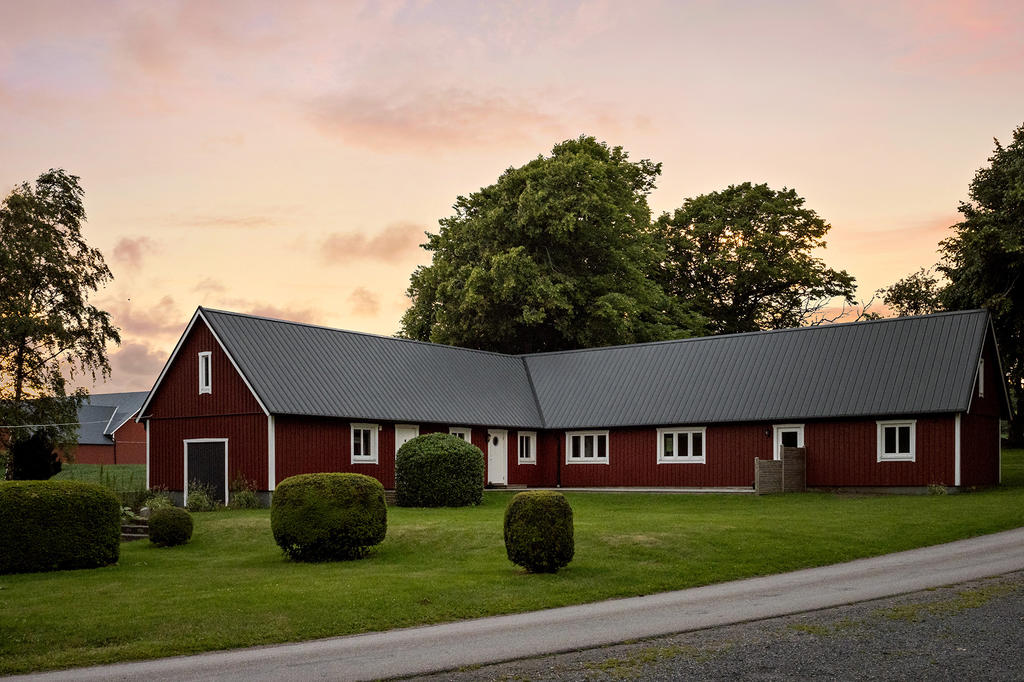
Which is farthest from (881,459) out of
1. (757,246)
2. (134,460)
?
(134,460)

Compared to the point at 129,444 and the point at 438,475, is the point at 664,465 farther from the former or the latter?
the point at 129,444

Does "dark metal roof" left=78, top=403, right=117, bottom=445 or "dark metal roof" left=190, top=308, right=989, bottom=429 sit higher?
"dark metal roof" left=190, top=308, right=989, bottom=429

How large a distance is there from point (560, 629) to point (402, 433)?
86.7ft

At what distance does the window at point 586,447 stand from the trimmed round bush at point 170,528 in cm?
2200

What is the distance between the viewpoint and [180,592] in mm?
19031

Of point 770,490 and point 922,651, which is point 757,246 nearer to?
point 770,490

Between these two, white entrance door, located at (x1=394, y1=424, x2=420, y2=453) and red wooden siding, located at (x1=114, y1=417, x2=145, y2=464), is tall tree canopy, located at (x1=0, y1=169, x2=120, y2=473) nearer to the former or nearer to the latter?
white entrance door, located at (x1=394, y1=424, x2=420, y2=453)

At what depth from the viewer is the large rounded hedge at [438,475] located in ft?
114

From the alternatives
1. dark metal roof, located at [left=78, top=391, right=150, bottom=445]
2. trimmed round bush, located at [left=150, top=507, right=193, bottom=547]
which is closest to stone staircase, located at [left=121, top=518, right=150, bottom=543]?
trimmed round bush, located at [left=150, top=507, right=193, bottom=547]

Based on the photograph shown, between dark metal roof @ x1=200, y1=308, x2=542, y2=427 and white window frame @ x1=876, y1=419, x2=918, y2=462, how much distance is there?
1484 cm

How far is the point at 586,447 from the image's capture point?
46094mm

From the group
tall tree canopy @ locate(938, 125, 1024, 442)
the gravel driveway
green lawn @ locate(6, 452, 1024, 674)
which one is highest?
tall tree canopy @ locate(938, 125, 1024, 442)

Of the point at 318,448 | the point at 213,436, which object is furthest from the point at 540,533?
the point at 213,436

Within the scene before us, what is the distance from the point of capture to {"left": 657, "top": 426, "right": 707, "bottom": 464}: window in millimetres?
42438
